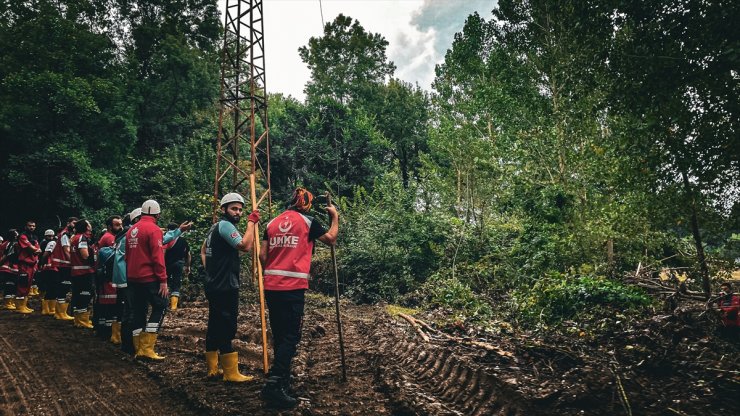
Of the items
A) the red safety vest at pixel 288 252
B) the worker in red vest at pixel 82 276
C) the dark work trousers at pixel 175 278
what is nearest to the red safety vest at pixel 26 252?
the worker in red vest at pixel 82 276

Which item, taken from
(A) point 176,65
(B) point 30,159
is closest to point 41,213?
(B) point 30,159

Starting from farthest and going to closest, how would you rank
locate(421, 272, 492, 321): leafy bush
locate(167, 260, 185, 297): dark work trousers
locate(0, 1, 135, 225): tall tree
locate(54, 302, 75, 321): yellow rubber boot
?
1. locate(0, 1, 135, 225): tall tree
2. locate(167, 260, 185, 297): dark work trousers
3. locate(421, 272, 492, 321): leafy bush
4. locate(54, 302, 75, 321): yellow rubber boot

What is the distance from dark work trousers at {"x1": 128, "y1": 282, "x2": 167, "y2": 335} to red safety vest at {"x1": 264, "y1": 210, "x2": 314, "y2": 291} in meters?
2.45

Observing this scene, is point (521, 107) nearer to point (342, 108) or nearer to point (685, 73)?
point (685, 73)

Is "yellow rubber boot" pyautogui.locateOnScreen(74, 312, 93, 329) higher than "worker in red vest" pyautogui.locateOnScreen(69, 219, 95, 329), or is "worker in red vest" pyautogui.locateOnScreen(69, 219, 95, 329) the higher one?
"worker in red vest" pyautogui.locateOnScreen(69, 219, 95, 329)

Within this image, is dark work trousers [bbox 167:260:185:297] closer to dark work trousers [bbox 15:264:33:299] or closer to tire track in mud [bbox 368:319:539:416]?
dark work trousers [bbox 15:264:33:299]

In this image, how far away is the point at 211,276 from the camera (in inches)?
196

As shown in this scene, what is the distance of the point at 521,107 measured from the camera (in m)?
15.5

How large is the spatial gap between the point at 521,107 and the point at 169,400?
14.7m

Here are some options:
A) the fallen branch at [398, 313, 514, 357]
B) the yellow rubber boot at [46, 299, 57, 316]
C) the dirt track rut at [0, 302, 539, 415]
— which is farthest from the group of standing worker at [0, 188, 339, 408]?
the fallen branch at [398, 313, 514, 357]

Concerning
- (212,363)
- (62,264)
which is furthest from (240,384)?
(62,264)

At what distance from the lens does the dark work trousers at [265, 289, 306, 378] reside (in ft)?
14.2

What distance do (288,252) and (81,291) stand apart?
645 centimetres

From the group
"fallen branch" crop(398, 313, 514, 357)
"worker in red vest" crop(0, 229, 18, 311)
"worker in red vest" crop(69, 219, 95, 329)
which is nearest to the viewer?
"fallen branch" crop(398, 313, 514, 357)
